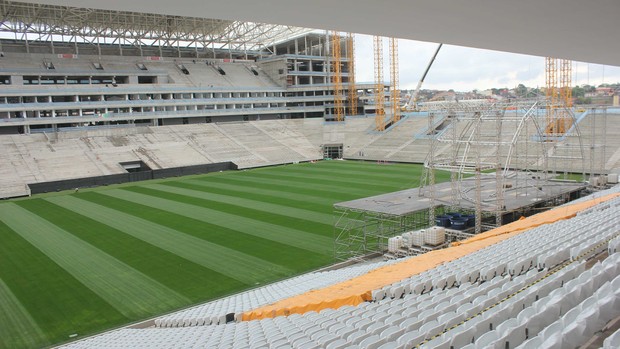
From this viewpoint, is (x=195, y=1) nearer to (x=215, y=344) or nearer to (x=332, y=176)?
(x=215, y=344)

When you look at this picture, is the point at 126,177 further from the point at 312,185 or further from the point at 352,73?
the point at 352,73

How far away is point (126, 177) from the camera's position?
1839 inches

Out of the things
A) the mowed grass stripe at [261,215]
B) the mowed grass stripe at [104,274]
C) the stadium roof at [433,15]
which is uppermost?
the stadium roof at [433,15]

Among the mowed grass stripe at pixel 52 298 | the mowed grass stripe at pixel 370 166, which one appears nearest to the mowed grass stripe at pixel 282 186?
the mowed grass stripe at pixel 370 166

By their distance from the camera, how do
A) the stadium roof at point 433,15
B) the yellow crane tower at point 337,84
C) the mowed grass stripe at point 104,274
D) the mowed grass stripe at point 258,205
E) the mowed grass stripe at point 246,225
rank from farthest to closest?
the yellow crane tower at point 337,84 < the mowed grass stripe at point 258,205 < the mowed grass stripe at point 246,225 < the mowed grass stripe at point 104,274 < the stadium roof at point 433,15

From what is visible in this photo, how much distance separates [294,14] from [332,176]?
3980cm

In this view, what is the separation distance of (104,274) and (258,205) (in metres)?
13.6

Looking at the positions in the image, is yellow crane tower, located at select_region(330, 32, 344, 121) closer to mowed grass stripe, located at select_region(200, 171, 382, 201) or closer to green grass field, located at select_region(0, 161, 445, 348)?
mowed grass stripe, located at select_region(200, 171, 382, 201)

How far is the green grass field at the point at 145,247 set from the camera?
56.6ft

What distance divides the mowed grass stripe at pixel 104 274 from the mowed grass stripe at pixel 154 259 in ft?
1.32

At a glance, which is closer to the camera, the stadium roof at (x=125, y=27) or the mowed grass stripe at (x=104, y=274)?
the mowed grass stripe at (x=104, y=274)

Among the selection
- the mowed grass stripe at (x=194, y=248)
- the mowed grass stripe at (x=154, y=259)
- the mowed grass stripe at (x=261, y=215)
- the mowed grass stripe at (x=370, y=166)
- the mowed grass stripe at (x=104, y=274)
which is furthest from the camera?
the mowed grass stripe at (x=370, y=166)

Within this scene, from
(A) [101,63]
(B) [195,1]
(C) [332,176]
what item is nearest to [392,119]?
(C) [332,176]

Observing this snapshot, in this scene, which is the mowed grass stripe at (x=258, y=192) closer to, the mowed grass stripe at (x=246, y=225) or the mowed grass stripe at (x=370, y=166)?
the mowed grass stripe at (x=246, y=225)
